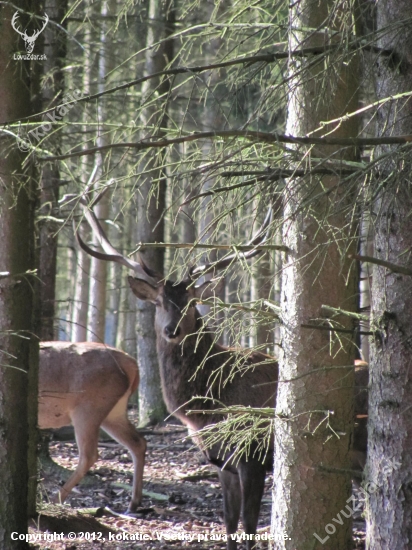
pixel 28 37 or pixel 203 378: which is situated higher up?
pixel 28 37

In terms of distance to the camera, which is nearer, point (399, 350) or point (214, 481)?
point (399, 350)

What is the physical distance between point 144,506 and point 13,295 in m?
3.76

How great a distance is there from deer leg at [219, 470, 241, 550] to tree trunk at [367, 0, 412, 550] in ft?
9.56

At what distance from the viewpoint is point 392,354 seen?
3.48m

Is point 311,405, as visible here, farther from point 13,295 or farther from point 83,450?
point 83,450

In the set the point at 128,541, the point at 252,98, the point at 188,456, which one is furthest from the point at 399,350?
the point at 252,98

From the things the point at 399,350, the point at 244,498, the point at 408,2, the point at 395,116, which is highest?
the point at 408,2

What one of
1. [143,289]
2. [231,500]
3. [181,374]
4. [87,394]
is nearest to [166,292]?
[143,289]

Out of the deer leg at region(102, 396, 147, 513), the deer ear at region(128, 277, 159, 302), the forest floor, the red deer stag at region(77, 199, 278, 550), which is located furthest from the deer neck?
the deer leg at region(102, 396, 147, 513)

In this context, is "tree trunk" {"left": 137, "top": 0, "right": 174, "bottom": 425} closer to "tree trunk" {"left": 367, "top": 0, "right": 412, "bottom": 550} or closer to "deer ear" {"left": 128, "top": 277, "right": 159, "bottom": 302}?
"deer ear" {"left": 128, "top": 277, "right": 159, "bottom": 302}

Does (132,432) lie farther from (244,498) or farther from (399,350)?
(399,350)

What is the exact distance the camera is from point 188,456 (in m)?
10.3

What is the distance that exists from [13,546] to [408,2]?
4.11m

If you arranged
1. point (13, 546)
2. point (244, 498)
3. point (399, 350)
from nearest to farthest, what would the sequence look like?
point (399, 350) < point (13, 546) < point (244, 498)
